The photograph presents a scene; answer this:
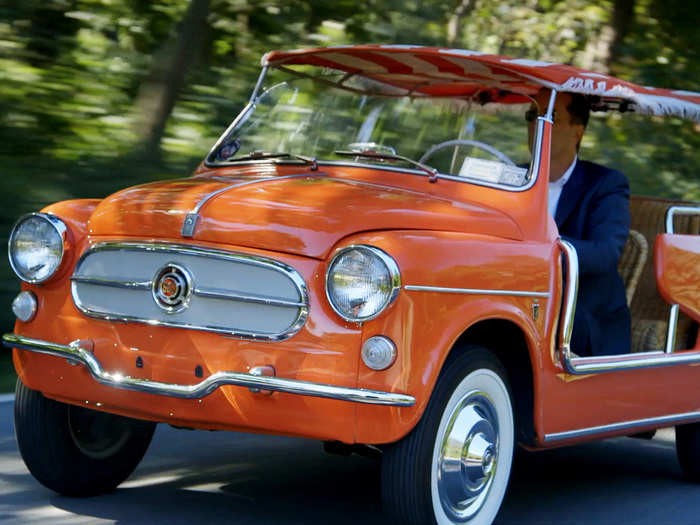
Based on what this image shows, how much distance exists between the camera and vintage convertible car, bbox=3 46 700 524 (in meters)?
3.54

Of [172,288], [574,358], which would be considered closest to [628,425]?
[574,358]

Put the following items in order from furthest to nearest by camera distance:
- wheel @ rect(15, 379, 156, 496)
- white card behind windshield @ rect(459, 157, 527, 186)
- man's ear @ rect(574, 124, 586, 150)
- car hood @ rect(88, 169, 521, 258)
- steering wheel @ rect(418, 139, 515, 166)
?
1. man's ear @ rect(574, 124, 586, 150)
2. steering wheel @ rect(418, 139, 515, 166)
3. white card behind windshield @ rect(459, 157, 527, 186)
4. wheel @ rect(15, 379, 156, 496)
5. car hood @ rect(88, 169, 521, 258)

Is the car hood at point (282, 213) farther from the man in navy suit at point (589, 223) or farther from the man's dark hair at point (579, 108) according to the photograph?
the man's dark hair at point (579, 108)

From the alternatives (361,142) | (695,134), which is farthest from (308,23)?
(361,142)

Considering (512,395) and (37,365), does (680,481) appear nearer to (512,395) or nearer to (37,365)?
(512,395)

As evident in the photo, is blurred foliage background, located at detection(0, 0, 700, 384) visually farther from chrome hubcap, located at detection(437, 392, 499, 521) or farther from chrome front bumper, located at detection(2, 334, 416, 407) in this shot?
chrome front bumper, located at detection(2, 334, 416, 407)

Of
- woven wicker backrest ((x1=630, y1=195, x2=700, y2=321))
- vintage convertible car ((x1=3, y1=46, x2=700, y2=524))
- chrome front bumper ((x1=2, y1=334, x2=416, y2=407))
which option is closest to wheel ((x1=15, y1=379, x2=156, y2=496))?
vintage convertible car ((x1=3, y1=46, x2=700, y2=524))

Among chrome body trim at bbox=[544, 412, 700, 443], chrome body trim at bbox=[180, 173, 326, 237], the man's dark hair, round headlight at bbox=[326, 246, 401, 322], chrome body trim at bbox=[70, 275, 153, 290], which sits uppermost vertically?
A: the man's dark hair

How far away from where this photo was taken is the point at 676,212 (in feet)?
18.6

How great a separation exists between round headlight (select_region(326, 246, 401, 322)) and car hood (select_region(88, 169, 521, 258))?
96 mm

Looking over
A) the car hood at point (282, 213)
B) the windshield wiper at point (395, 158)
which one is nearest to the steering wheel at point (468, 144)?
the windshield wiper at point (395, 158)

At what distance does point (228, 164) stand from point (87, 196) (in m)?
3.46

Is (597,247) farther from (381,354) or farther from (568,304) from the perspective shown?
(381,354)

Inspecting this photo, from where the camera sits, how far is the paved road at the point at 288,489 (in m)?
4.22
